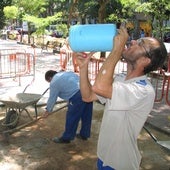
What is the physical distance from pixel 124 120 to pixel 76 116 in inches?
123

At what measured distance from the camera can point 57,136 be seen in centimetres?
621

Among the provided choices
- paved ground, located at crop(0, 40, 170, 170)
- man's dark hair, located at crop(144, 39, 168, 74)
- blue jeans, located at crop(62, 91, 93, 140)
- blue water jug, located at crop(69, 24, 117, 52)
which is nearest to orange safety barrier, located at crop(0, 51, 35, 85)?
paved ground, located at crop(0, 40, 170, 170)

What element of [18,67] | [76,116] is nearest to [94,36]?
[76,116]

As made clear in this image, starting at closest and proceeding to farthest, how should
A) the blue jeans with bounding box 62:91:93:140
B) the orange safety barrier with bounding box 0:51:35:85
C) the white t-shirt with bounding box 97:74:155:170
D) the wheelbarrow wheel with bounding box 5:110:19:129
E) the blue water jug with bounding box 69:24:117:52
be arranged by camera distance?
the white t-shirt with bounding box 97:74:155:170
the blue water jug with bounding box 69:24:117:52
the blue jeans with bounding box 62:91:93:140
the wheelbarrow wheel with bounding box 5:110:19:129
the orange safety barrier with bounding box 0:51:35:85

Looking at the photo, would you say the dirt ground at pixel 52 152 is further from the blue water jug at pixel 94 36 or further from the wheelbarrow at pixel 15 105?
the blue water jug at pixel 94 36

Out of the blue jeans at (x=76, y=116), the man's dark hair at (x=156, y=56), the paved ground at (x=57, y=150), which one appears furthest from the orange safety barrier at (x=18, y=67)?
the man's dark hair at (x=156, y=56)

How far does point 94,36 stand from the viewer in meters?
2.56

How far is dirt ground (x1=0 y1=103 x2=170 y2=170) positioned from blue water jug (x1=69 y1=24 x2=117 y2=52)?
2721 mm

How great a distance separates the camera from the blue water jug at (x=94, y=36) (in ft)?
8.39

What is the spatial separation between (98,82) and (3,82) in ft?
29.6

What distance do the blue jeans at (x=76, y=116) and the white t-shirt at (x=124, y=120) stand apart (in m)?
2.80

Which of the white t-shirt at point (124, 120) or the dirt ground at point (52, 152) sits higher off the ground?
the white t-shirt at point (124, 120)

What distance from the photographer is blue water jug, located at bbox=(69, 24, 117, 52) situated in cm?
256

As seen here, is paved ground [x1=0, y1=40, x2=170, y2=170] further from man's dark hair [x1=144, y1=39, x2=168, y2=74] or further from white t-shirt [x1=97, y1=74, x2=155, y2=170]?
man's dark hair [x1=144, y1=39, x2=168, y2=74]
